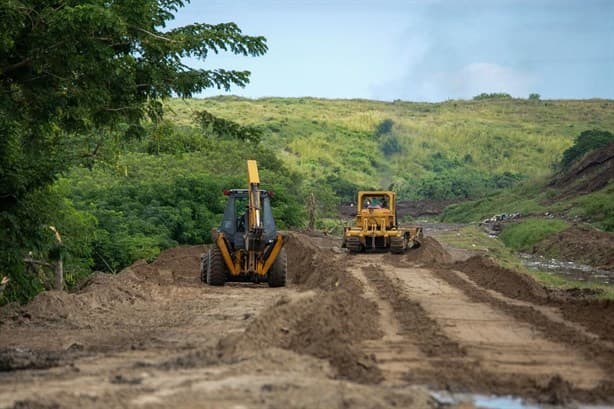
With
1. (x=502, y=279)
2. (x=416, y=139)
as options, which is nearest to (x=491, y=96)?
(x=416, y=139)

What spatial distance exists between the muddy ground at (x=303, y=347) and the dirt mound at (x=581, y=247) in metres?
17.3

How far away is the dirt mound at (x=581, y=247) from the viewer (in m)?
41.3

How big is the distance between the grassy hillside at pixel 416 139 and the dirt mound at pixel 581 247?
45.4 meters

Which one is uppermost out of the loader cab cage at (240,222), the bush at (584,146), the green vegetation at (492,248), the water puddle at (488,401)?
the bush at (584,146)

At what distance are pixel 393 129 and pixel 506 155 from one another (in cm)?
1461

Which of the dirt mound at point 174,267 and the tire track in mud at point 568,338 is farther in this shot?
the dirt mound at point 174,267

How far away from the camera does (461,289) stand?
23.5 m

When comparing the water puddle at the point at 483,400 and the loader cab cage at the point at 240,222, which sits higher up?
the loader cab cage at the point at 240,222

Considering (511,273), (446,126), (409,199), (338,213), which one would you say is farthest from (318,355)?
(446,126)

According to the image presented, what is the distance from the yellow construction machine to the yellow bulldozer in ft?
46.0

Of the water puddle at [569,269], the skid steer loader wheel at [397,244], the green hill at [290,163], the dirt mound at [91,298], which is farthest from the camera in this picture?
the skid steer loader wheel at [397,244]

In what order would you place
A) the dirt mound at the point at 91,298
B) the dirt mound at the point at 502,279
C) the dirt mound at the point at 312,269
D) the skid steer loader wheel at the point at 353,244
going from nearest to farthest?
the dirt mound at the point at 91,298 < the dirt mound at the point at 502,279 < the dirt mound at the point at 312,269 < the skid steer loader wheel at the point at 353,244

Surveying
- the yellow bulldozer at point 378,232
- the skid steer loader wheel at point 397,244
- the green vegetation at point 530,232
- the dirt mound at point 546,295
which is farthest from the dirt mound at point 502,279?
the green vegetation at point 530,232

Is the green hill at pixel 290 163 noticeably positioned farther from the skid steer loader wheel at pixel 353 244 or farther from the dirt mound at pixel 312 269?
the skid steer loader wheel at pixel 353 244
